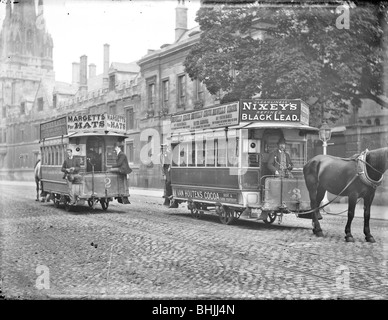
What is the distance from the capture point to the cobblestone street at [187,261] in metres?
6.66

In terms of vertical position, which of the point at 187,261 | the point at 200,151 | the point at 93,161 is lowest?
the point at 187,261

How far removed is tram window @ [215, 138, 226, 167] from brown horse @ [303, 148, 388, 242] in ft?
9.40

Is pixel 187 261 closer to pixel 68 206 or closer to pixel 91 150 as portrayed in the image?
pixel 68 206

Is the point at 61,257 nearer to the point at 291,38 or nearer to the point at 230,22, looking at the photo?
the point at 291,38

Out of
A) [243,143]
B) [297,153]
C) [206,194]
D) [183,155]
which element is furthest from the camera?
[183,155]

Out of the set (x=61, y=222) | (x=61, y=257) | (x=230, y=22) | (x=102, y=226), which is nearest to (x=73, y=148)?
(x=61, y=222)

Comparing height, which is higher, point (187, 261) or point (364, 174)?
point (364, 174)

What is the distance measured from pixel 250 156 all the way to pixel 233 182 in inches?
33.4

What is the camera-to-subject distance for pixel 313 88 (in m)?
17.5

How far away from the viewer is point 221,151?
48.5ft

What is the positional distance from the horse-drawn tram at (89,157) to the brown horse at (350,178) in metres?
7.95

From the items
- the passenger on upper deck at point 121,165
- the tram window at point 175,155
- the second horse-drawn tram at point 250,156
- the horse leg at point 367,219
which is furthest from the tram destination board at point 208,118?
the horse leg at point 367,219

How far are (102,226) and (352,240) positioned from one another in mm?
6418

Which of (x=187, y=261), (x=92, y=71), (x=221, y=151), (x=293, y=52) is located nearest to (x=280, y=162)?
(x=221, y=151)
